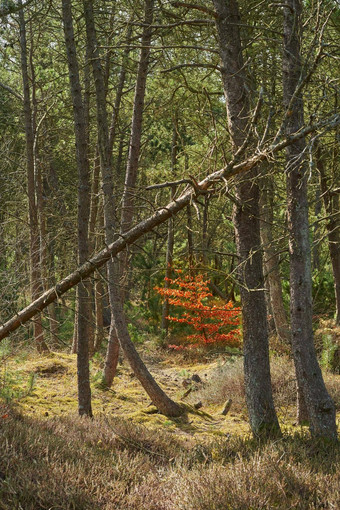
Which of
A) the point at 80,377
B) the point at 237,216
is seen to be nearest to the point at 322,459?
the point at 237,216

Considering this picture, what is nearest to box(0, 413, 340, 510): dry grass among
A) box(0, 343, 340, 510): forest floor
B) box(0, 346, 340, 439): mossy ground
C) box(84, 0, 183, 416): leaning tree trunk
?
box(0, 343, 340, 510): forest floor

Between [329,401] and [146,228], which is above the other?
[146,228]

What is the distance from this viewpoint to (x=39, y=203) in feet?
42.9

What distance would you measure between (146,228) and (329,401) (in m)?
2.90

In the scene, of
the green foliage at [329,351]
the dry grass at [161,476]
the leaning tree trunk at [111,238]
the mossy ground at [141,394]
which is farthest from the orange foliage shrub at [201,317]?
the dry grass at [161,476]

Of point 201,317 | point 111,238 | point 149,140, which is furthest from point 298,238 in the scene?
point 201,317

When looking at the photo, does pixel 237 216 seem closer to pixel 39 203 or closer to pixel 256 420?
pixel 256 420

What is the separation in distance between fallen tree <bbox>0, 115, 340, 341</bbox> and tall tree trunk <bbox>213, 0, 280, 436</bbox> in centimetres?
62

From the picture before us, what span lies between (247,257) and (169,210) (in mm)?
1175

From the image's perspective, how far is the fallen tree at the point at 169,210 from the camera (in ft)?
16.6

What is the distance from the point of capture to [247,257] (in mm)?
6145

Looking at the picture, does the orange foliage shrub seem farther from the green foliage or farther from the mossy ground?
the green foliage

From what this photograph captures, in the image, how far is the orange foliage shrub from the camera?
13711 millimetres

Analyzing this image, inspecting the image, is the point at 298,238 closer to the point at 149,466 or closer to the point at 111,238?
the point at 149,466
